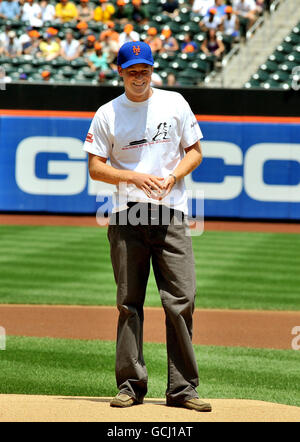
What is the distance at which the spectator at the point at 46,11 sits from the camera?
2164 cm

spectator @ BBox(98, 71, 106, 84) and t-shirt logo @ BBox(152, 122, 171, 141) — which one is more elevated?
spectator @ BBox(98, 71, 106, 84)

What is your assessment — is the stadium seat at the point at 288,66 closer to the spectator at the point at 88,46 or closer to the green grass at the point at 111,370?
the spectator at the point at 88,46

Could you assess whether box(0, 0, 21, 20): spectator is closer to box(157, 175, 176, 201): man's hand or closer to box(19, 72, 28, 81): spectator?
box(19, 72, 28, 81): spectator

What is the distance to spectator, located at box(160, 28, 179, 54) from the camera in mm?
20672

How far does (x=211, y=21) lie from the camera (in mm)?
20484

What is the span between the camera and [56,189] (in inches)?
766

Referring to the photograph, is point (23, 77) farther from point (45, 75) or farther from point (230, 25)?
point (230, 25)

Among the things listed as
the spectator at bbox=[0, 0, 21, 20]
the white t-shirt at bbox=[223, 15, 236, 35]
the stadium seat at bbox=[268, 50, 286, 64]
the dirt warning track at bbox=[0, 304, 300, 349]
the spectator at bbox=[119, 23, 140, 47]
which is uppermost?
the spectator at bbox=[0, 0, 21, 20]

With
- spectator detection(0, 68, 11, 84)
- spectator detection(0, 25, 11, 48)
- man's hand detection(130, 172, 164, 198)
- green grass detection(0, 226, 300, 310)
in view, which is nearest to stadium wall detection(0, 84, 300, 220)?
spectator detection(0, 68, 11, 84)

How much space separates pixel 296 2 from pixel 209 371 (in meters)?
17.2

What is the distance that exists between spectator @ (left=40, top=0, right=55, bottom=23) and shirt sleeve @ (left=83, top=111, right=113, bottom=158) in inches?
684

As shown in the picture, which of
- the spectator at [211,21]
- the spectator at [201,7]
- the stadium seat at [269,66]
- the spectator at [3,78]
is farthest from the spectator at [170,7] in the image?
the spectator at [3,78]

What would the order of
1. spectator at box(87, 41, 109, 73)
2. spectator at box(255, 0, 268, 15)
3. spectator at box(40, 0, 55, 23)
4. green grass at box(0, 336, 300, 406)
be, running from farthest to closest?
spectator at box(40, 0, 55, 23)
spectator at box(255, 0, 268, 15)
spectator at box(87, 41, 109, 73)
green grass at box(0, 336, 300, 406)
